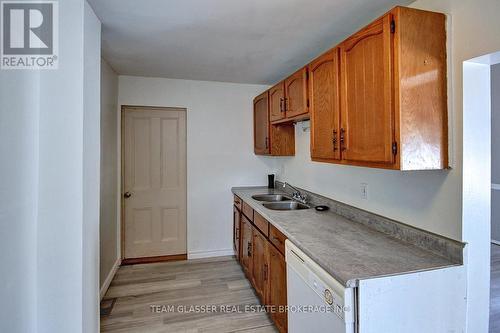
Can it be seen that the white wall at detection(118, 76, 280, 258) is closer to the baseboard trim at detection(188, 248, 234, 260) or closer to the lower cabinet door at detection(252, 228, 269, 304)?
the baseboard trim at detection(188, 248, 234, 260)

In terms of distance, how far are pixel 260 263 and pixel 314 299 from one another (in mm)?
1076

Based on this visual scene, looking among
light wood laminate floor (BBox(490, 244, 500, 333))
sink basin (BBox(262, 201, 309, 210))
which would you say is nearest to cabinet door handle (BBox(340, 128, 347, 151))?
sink basin (BBox(262, 201, 309, 210))

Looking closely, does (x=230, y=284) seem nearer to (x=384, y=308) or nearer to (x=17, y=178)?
(x=384, y=308)

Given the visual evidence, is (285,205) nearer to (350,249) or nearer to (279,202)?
(279,202)

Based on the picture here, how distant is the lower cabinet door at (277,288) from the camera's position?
192cm

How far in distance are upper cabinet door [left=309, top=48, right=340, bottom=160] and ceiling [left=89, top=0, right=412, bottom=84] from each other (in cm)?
32

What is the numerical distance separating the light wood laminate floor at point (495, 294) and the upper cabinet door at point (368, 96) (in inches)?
75.2

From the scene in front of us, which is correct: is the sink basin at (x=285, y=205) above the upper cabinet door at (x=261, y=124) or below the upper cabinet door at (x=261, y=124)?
below

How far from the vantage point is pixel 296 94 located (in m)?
2.42

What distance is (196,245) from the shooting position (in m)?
3.66

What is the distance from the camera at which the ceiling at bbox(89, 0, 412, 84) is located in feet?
5.74

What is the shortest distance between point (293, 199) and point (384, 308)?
1886 mm

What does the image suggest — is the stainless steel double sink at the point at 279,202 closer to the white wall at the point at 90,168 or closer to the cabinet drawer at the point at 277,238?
the cabinet drawer at the point at 277,238

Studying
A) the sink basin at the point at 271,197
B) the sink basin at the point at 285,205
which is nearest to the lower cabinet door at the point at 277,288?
the sink basin at the point at 285,205
